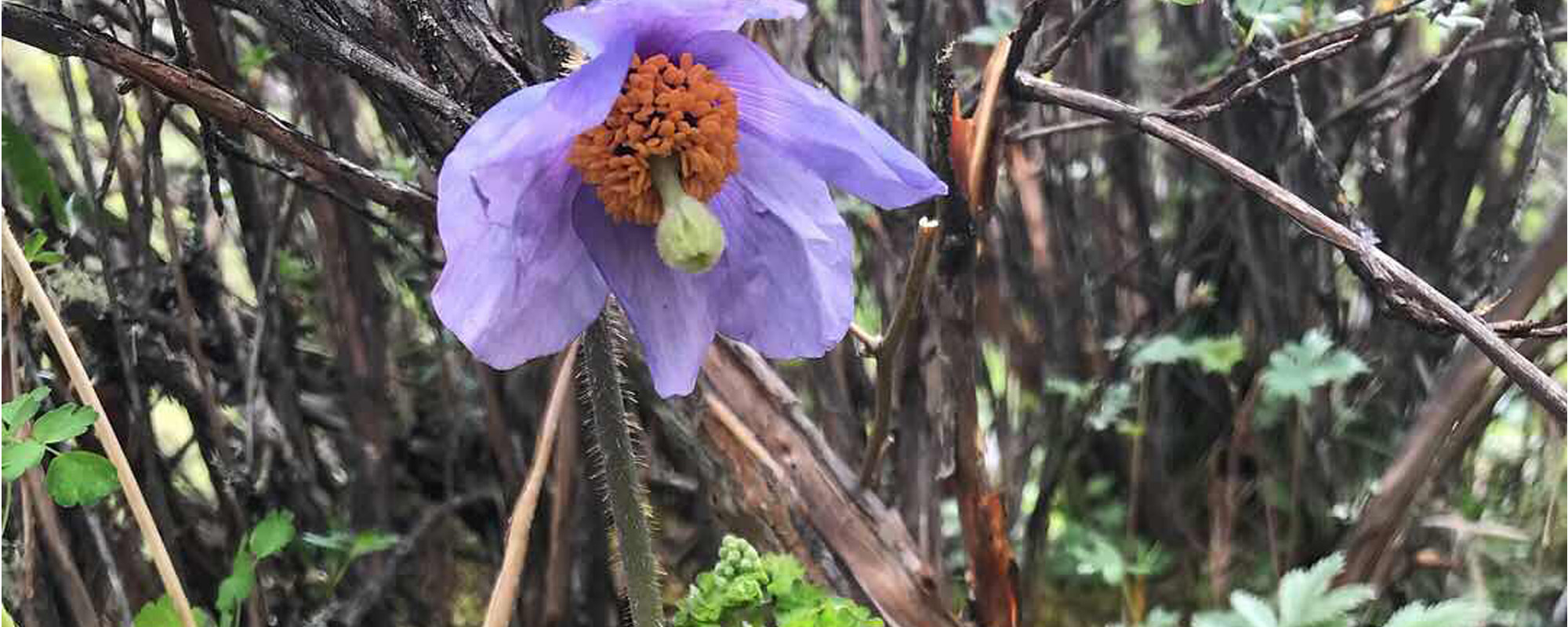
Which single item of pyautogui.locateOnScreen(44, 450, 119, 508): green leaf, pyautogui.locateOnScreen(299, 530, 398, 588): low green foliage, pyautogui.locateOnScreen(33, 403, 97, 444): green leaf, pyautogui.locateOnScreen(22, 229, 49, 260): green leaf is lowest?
pyautogui.locateOnScreen(299, 530, 398, 588): low green foliage

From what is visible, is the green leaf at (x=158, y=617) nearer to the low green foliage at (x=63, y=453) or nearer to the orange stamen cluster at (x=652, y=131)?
the low green foliage at (x=63, y=453)

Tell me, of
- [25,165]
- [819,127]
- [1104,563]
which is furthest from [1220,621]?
[25,165]

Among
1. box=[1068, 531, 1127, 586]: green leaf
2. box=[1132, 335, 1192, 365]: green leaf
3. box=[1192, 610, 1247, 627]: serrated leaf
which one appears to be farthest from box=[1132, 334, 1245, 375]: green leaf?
box=[1192, 610, 1247, 627]: serrated leaf

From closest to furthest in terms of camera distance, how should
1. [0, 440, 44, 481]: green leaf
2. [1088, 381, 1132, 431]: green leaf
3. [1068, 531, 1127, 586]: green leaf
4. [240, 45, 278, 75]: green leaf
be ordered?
[0, 440, 44, 481]: green leaf < [240, 45, 278, 75]: green leaf < [1068, 531, 1127, 586]: green leaf < [1088, 381, 1132, 431]: green leaf

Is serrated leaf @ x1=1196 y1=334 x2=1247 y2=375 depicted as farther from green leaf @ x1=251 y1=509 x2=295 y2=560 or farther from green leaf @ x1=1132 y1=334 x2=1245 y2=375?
green leaf @ x1=251 y1=509 x2=295 y2=560

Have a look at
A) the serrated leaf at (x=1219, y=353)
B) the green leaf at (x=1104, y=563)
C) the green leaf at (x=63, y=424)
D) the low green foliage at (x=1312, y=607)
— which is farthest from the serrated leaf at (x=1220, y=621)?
the green leaf at (x=63, y=424)

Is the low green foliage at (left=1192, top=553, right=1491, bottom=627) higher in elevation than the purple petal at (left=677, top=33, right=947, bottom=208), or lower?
lower

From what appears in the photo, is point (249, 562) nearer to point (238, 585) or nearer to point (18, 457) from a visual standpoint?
point (238, 585)

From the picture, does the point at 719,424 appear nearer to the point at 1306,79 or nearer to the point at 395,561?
the point at 395,561
